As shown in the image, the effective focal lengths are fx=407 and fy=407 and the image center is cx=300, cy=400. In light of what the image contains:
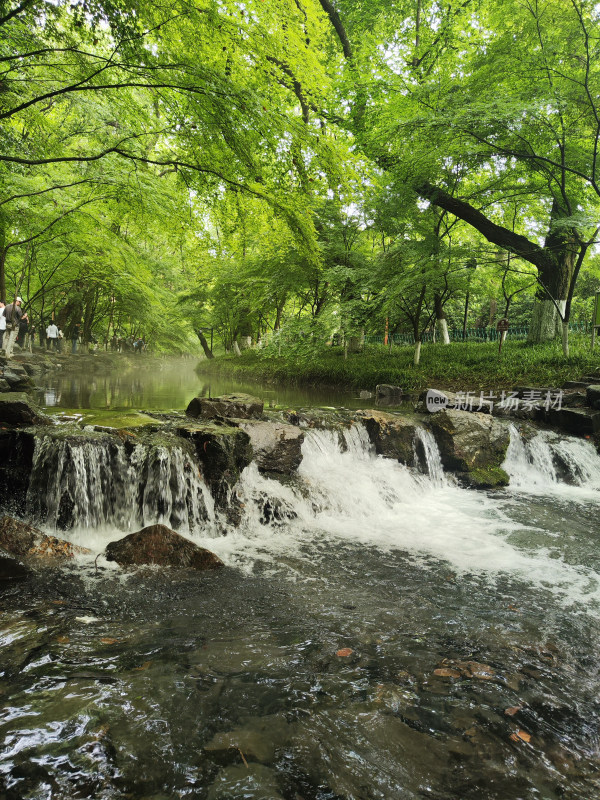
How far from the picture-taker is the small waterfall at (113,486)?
5.18 metres

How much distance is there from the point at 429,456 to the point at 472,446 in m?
0.93

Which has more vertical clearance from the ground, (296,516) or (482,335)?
(482,335)

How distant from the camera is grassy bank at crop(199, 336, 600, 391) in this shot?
12.7 metres

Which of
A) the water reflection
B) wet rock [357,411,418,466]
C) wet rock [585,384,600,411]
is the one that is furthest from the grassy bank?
wet rock [357,411,418,466]

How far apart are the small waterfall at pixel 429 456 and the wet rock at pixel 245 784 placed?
7203 millimetres

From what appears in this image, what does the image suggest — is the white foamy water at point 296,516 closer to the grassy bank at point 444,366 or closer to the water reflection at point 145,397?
the water reflection at point 145,397

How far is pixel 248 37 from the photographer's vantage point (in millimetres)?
5320

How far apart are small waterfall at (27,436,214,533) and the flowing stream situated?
0.02m

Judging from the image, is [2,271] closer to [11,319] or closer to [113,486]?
[11,319]

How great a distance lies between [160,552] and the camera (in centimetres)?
435

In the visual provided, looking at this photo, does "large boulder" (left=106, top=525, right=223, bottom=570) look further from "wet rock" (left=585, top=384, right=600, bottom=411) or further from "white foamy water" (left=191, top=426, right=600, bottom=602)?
"wet rock" (left=585, top=384, right=600, bottom=411)

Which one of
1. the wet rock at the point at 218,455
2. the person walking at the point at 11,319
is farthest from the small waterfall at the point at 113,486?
the person walking at the point at 11,319

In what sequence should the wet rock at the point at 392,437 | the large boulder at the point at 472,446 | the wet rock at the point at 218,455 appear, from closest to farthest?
the wet rock at the point at 218,455 < the large boulder at the point at 472,446 < the wet rock at the point at 392,437

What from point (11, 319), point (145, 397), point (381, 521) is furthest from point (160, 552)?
point (11, 319)
